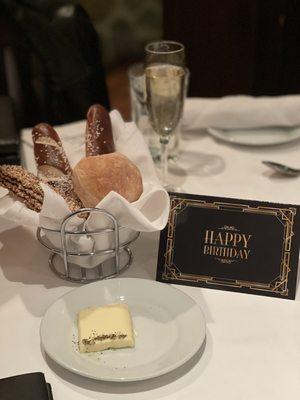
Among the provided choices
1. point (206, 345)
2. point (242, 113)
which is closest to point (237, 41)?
point (242, 113)

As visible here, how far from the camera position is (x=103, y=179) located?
2.95ft

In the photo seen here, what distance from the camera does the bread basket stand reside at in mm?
873

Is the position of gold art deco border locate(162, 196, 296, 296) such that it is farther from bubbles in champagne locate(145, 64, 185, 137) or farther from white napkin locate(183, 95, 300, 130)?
white napkin locate(183, 95, 300, 130)

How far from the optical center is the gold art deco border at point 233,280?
910 millimetres

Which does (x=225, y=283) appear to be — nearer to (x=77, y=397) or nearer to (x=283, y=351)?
(x=283, y=351)

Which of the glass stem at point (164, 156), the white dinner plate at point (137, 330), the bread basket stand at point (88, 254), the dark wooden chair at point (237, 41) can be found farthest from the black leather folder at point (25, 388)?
the dark wooden chair at point (237, 41)

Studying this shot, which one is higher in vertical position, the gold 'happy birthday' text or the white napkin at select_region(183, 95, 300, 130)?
the gold 'happy birthday' text

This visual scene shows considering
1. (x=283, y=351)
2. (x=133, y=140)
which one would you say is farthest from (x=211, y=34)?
(x=283, y=351)

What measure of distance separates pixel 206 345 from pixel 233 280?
0.49 ft

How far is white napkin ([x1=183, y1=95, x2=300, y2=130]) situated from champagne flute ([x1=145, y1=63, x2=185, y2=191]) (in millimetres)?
244

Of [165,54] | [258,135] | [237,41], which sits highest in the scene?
[165,54]

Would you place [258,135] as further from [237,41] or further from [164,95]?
[237,41]

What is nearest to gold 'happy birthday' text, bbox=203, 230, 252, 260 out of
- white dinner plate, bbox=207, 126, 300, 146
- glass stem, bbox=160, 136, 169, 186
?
glass stem, bbox=160, 136, 169, 186

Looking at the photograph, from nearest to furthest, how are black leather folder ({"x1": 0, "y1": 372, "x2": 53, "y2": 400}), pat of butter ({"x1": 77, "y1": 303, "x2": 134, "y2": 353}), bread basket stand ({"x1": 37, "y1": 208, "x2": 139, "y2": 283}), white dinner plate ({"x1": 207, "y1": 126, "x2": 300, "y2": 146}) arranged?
black leather folder ({"x1": 0, "y1": 372, "x2": 53, "y2": 400})
pat of butter ({"x1": 77, "y1": 303, "x2": 134, "y2": 353})
bread basket stand ({"x1": 37, "y1": 208, "x2": 139, "y2": 283})
white dinner plate ({"x1": 207, "y1": 126, "x2": 300, "y2": 146})
